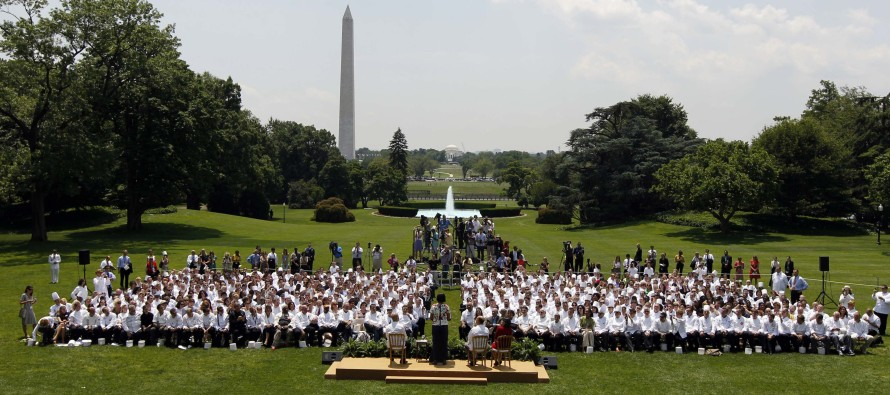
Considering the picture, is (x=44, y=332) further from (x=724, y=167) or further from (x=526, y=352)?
(x=724, y=167)

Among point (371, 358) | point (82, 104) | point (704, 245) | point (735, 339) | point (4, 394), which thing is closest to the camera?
point (4, 394)

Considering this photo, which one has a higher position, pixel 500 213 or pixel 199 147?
→ pixel 199 147

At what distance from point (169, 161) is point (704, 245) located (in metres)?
33.1

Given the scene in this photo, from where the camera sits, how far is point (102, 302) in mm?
18891

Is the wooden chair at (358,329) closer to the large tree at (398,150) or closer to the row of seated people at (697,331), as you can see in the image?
the row of seated people at (697,331)

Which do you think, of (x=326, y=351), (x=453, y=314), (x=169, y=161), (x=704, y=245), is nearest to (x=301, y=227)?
(x=169, y=161)

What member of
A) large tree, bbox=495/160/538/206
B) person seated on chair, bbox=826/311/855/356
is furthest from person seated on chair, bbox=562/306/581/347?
large tree, bbox=495/160/538/206

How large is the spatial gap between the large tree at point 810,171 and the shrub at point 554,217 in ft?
53.7

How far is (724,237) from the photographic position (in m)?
45.8

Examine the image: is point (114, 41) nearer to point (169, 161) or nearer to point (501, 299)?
point (169, 161)

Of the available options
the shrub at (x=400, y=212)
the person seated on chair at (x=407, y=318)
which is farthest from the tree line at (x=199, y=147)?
A: the person seated on chair at (x=407, y=318)

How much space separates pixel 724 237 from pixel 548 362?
33.0 m

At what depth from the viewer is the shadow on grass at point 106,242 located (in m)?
33.9

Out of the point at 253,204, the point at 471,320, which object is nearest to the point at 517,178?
the point at 253,204
